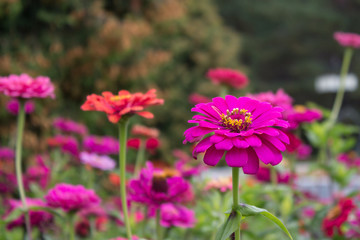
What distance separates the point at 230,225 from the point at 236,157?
0.37 feet

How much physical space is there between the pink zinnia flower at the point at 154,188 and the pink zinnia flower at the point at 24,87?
0.35m

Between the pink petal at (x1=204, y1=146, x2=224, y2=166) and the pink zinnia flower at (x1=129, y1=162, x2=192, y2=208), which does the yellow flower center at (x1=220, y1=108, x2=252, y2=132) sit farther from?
the pink zinnia flower at (x1=129, y1=162, x2=192, y2=208)

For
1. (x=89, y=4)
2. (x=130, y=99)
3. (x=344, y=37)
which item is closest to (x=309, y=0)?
(x=89, y=4)

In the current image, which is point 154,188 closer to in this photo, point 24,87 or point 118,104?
point 118,104

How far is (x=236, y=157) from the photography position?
65 cm

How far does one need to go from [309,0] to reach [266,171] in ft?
41.8

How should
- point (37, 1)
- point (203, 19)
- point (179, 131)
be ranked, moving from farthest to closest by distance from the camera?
1. point (203, 19)
2. point (179, 131)
3. point (37, 1)

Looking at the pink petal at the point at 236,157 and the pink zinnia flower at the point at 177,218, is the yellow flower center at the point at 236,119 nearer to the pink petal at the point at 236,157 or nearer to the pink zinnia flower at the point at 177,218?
the pink petal at the point at 236,157

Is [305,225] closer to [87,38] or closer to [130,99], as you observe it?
[130,99]

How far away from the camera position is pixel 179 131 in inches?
254

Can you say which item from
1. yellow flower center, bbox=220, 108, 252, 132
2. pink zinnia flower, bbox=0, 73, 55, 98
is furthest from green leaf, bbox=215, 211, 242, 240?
pink zinnia flower, bbox=0, 73, 55, 98

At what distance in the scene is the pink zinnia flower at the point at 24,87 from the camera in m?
1.07

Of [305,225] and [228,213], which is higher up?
[305,225]

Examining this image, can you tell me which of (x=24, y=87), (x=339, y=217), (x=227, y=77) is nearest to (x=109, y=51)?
(x=227, y=77)
